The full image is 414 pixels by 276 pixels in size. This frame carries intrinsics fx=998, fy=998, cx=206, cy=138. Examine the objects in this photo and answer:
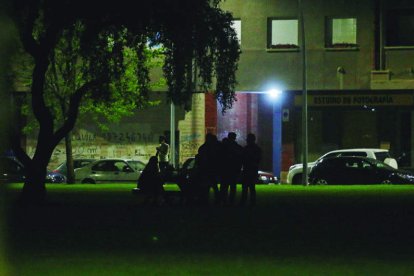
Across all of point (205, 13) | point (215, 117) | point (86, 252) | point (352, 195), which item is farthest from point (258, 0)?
point (86, 252)

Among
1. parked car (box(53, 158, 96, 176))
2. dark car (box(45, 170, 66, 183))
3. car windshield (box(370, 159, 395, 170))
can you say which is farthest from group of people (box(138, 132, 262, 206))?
parked car (box(53, 158, 96, 176))

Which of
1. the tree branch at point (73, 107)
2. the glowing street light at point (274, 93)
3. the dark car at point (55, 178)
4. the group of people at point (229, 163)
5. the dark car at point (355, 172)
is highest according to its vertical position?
the glowing street light at point (274, 93)

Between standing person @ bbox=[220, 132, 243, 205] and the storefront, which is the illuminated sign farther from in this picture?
standing person @ bbox=[220, 132, 243, 205]

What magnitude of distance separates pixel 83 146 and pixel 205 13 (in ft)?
94.6

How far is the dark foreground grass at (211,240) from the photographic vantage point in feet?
34.1

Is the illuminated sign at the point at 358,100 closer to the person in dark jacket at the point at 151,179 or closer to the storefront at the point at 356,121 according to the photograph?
the storefront at the point at 356,121

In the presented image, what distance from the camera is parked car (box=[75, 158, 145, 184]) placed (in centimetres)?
4364

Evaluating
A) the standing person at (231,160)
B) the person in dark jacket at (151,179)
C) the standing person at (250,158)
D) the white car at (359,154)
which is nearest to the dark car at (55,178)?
the white car at (359,154)

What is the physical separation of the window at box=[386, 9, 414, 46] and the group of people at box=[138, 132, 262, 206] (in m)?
26.0

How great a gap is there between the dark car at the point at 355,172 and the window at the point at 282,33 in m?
9.29

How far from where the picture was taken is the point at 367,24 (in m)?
48.3

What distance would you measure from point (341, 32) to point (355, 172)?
32.9 ft

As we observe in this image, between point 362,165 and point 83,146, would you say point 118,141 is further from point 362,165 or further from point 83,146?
point 362,165

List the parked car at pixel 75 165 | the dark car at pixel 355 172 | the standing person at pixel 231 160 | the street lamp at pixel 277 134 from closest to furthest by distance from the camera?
the standing person at pixel 231 160
the dark car at pixel 355 172
the parked car at pixel 75 165
the street lamp at pixel 277 134
